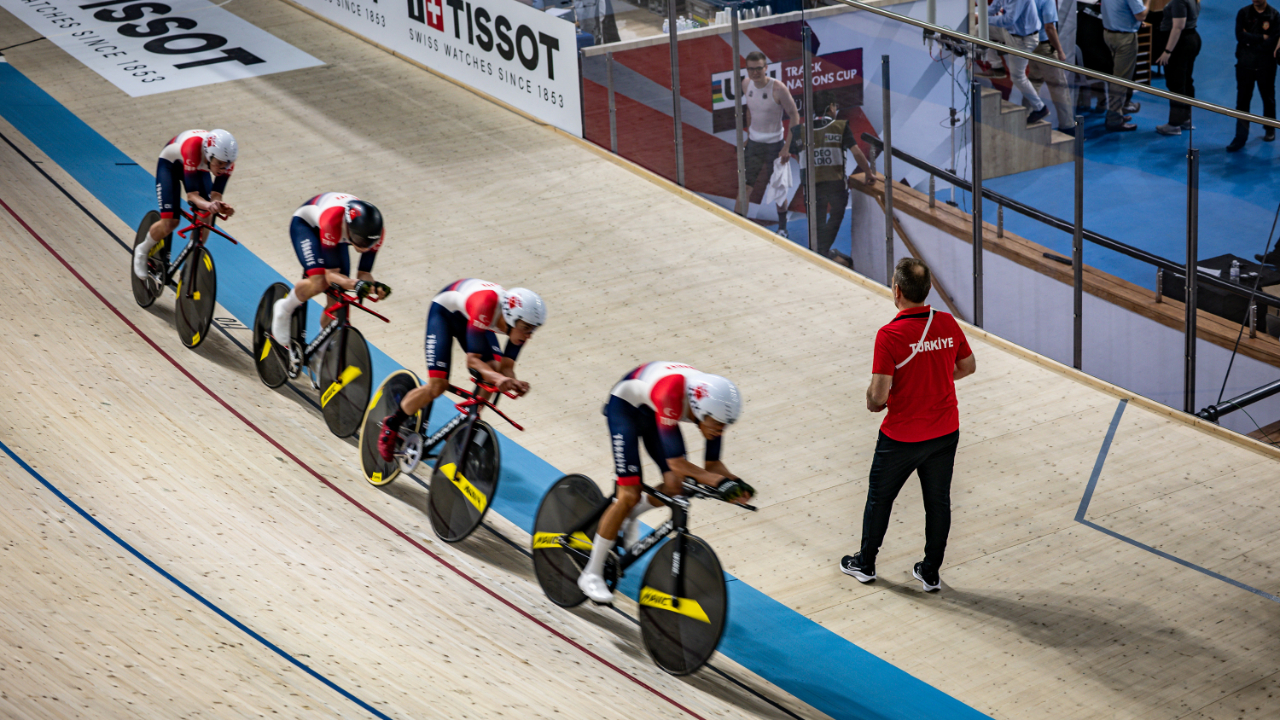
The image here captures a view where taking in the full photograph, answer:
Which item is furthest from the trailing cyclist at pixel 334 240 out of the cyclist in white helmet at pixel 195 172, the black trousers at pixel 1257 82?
the black trousers at pixel 1257 82

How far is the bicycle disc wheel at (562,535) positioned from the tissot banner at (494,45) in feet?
19.5

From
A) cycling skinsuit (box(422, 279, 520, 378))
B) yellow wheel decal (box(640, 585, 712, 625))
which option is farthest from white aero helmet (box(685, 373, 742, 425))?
cycling skinsuit (box(422, 279, 520, 378))

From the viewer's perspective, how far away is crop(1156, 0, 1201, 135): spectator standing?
820cm

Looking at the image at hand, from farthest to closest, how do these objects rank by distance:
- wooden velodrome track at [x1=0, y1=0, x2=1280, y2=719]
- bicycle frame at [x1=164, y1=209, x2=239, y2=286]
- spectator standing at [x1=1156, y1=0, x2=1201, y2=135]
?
spectator standing at [x1=1156, y1=0, x2=1201, y2=135], bicycle frame at [x1=164, y1=209, x2=239, y2=286], wooden velodrome track at [x1=0, y1=0, x2=1280, y2=719]

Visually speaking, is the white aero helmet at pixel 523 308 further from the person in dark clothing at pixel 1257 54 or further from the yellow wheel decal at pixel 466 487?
the person in dark clothing at pixel 1257 54

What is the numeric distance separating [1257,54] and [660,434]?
5.90 m

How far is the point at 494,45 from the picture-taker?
1065cm

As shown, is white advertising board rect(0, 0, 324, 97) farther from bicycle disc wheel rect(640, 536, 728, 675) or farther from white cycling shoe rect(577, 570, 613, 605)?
bicycle disc wheel rect(640, 536, 728, 675)

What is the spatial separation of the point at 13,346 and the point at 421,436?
2.73 meters

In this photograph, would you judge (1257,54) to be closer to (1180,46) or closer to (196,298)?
(1180,46)

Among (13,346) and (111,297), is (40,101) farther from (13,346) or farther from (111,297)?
(13,346)

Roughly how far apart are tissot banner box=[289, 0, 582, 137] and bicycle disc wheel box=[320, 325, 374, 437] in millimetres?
4801

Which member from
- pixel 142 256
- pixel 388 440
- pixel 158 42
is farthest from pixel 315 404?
pixel 158 42

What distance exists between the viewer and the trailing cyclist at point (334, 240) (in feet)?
17.1
